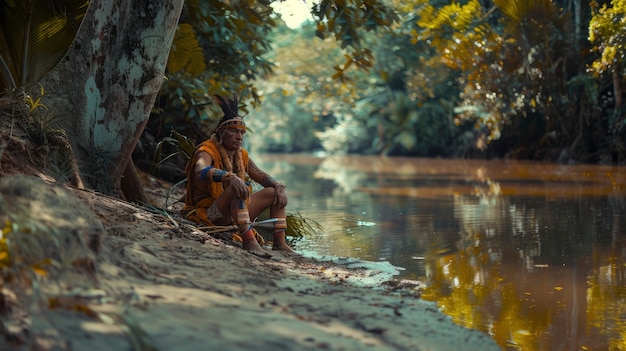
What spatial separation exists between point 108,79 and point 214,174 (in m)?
1.33

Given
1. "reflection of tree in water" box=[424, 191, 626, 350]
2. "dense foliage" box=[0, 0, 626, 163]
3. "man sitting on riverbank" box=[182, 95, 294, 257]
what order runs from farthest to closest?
"dense foliage" box=[0, 0, 626, 163] → "man sitting on riverbank" box=[182, 95, 294, 257] → "reflection of tree in water" box=[424, 191, 626, 350]

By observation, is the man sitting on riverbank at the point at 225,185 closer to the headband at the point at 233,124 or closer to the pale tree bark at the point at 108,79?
the headband at the point at 233,124

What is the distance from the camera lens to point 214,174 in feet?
20.4

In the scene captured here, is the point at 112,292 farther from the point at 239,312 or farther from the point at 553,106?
the point at 553,106

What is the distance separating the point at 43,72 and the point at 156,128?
4.58 metres

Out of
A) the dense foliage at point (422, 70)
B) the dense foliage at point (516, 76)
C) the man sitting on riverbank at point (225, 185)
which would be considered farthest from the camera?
the dense foliage at point (516, 76)

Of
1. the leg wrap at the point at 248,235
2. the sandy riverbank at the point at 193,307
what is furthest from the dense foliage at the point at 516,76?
the sandy riverbank at the point at 193,307

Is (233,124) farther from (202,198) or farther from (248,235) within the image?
(248,235)

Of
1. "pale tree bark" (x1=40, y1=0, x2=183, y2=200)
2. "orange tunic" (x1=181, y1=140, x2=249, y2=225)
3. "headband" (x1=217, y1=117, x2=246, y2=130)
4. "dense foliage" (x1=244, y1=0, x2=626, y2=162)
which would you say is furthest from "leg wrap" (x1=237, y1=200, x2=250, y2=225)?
"dense foliage" (x1=244, y1=0, x2=626, y2=162)

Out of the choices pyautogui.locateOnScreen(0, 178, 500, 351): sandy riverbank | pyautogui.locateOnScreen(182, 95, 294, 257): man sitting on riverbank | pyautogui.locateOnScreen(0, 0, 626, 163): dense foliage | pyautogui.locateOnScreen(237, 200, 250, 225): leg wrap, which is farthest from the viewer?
pyautogui.locateOnScreen(0, 0, 626, 163): dense foliage

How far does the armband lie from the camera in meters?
6.20

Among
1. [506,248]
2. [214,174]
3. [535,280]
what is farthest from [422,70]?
[535,280]

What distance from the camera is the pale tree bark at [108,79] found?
6719 mm

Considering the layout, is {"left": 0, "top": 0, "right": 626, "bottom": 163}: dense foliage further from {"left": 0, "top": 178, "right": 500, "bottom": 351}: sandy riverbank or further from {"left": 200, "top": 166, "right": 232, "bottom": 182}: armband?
{"left": 0, "top": 178, "right": 500, "bottom": 351}: sandy riverbank
